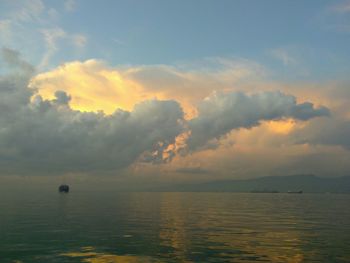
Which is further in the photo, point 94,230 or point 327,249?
point 94,230

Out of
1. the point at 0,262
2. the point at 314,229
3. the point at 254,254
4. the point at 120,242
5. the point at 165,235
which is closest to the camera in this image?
the point at 0,262

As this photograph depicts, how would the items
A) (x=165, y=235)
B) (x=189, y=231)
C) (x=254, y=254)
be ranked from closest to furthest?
1. (x=254, y=254)
2. (x=165, y=235)
3. (x=189, y=231)

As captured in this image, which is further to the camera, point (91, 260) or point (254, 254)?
point (254, 254)

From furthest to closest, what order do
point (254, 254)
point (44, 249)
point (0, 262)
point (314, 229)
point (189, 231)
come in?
point (314, 229), point (189, 231), point (44, 249), point (254, 254), point (0, 262)

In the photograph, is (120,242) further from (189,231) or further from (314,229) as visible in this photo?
(314,229)

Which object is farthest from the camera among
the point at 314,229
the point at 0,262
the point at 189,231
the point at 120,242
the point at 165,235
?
the point at 314,229

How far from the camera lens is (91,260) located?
39062mm

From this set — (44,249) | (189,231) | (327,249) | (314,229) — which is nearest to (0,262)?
(44,249)

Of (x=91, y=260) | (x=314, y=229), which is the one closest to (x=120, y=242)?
(x=91, y=260)

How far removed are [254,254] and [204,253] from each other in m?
5.71

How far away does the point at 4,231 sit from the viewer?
207 ft

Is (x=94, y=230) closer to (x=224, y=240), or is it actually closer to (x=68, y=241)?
(x=68, y=241)

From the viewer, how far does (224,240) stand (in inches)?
2117

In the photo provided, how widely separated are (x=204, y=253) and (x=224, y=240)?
11341 millimetres
